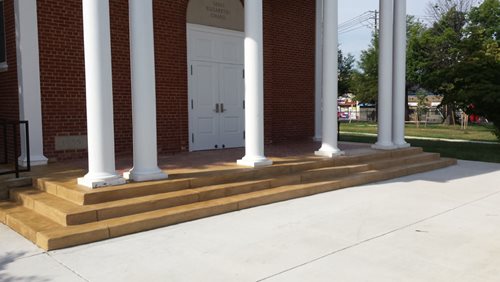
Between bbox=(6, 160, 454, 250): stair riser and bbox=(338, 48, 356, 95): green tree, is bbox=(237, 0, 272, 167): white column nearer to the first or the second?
bbox=(6, 160, 454, 250): stair riser

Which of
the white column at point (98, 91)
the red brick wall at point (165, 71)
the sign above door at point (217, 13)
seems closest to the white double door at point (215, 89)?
the sign above door at point (217, 13)

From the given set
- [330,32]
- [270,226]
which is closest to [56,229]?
[270,226]

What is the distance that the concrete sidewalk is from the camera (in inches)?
168

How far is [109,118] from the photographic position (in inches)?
244

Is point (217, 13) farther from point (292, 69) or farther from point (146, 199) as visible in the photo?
point (146, 199)

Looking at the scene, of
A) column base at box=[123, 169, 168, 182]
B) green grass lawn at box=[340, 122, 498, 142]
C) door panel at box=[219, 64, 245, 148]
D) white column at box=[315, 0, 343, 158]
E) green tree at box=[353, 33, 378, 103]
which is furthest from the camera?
green tree at box=[353, 33, 378, 103]

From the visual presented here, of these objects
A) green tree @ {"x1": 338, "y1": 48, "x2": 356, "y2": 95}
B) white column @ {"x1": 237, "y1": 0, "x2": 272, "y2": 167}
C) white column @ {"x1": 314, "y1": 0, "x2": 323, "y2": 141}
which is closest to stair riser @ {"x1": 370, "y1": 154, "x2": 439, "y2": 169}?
white column @ {"x1": 237, "y1": 0, "x2": 272, "y2": 167}

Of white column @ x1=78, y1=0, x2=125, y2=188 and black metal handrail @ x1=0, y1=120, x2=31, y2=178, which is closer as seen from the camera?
white column @ x1=78, y1=0, x2=125, y2=188

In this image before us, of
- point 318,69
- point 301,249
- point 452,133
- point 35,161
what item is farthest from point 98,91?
point 452,133

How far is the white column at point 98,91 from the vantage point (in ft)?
19.7

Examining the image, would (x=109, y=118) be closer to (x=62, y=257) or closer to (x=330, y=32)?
(x=62, y=257)

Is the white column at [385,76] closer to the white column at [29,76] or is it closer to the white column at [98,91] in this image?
the white column at [98,91]

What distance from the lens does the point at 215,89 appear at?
11.1 m

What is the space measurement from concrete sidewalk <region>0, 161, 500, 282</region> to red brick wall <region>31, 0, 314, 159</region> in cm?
383
